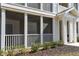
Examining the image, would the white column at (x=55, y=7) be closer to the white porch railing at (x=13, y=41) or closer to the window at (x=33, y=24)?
the window at (x=33, y=24)

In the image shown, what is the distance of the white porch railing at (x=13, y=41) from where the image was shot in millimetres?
10854

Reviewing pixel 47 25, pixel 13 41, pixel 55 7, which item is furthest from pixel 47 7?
pixel 13 41

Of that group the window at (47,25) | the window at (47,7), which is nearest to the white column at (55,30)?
the window at (47,25)

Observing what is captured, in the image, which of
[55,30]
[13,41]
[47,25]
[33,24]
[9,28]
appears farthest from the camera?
[55,30]

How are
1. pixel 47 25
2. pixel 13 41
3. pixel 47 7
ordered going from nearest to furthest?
1. pixel 13 41
2. pixel 47 7
3. pixel 47 25

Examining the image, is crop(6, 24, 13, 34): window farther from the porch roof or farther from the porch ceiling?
the porch roof

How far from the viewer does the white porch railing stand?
10.9m

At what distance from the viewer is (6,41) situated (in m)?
10.8

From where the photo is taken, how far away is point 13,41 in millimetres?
11430

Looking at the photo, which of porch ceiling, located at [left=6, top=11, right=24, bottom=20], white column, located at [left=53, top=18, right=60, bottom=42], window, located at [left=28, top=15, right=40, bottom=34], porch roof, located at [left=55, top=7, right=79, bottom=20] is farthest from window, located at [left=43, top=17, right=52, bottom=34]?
porch ceiling, located at [left=6, top=11, right=24, bottom=20]

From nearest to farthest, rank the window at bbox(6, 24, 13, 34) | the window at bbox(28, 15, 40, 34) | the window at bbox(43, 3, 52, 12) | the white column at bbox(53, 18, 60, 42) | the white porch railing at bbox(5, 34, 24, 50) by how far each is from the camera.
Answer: the white porch railing at bbox(5, 34, 24, 50) → the window at bbox(6, 24, 13, 34) → the window at bbox(28, 15, 40, 34) → the window at bbox(43, 3, 52, 12) → the white column at bbox(53, 18, 60, 42)

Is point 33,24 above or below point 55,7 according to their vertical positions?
below

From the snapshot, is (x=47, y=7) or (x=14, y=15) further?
(x=47, y=7)

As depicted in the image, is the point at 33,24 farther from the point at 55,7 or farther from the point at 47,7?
the point at 55,7
